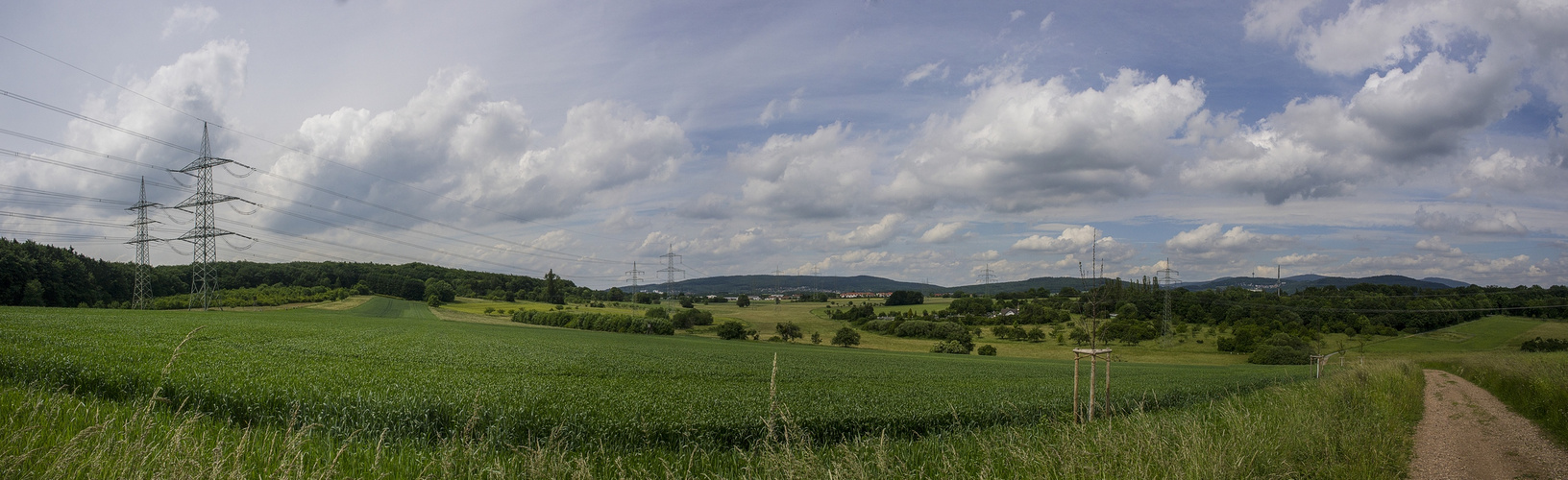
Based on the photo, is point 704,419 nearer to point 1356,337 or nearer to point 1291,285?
point 1356,337

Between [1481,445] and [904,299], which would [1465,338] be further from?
[1481,445]

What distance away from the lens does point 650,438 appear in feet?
35.4

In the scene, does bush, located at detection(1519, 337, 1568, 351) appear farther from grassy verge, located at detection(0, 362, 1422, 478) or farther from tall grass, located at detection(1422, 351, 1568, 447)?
grassy verge, located at detection(0, 362, 1422, 478)

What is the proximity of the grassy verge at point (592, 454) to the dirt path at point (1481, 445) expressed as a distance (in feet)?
2.38

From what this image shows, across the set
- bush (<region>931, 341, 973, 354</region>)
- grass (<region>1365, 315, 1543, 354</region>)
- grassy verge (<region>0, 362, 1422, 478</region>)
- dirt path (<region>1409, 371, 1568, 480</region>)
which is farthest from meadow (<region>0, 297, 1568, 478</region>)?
grass (<region>1365, 315, 1543, 354</region>)

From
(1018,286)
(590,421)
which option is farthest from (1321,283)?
(590,421)

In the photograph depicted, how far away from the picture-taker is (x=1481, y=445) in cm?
1386

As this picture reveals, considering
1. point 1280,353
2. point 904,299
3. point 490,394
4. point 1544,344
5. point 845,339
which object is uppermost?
point 490,394

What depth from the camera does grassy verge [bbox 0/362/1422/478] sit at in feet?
17.8

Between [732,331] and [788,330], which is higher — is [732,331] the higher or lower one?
the higher one

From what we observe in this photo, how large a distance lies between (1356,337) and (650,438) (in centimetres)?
11510

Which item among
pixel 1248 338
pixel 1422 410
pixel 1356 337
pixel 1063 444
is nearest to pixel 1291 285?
pixel 1356 337

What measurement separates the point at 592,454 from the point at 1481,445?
19595 mm

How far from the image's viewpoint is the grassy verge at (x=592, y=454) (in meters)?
5.43
